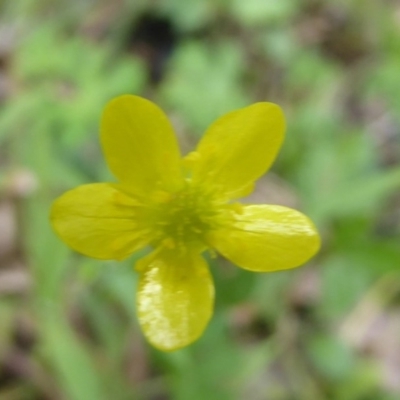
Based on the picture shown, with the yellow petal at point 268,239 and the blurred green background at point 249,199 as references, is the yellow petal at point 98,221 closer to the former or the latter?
the yellow petal at point 268,239

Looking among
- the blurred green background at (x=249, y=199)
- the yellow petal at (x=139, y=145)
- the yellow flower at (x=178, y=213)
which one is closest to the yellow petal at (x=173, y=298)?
the yellow flower at (x=178, y=213)

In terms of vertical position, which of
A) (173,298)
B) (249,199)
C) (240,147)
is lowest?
(249,199)

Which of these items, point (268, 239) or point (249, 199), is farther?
point (249, 199)

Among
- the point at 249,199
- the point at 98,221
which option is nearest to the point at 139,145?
the point at 98,221

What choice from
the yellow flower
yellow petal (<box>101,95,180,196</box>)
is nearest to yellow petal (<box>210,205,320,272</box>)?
the yellow flower

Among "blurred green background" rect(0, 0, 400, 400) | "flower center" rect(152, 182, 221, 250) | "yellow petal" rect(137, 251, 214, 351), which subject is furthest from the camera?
"blurred green background" rect(0, 0, 400, 400)

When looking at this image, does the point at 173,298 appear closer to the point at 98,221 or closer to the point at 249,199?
the point at 98,221

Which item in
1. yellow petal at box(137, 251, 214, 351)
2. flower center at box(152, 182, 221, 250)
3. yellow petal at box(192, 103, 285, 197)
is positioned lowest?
yellow petal at box(137, 251, 214, 351)

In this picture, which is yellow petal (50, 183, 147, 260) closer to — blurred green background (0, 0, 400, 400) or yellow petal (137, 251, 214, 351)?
yellow petal (137, 251, 214, 351)

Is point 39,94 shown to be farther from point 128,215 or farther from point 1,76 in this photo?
→ point 128,215
